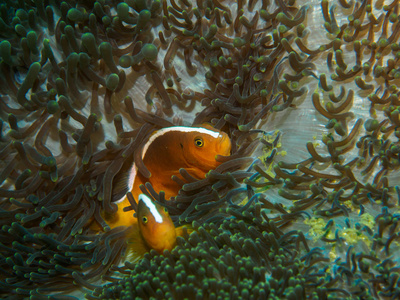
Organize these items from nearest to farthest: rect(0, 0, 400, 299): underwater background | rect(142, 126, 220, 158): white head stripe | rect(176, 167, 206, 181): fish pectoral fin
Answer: rect(0, 0, 400, 299): underwater background, rect(142, 126, 220, 158): white head stripe, rect(176, 167, 206, 181): fish pectoral fin

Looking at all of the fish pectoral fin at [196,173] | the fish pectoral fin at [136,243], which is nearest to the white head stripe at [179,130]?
the fish pectoral fin at [196,173]

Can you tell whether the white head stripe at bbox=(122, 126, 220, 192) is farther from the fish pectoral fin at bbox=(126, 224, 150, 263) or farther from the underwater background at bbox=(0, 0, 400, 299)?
the fish pectoral fin at bbox=(126, 224, 150, 263)

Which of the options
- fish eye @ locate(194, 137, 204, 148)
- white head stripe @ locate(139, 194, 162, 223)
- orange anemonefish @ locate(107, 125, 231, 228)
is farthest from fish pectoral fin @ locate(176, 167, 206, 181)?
white head stripe @ locate(139, 194, 162, 223)

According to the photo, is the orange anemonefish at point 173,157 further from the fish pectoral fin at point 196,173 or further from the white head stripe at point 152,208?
the white head stripe at point 152,208

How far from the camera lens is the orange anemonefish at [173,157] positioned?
170 centimetres

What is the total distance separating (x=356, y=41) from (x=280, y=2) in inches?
17.3

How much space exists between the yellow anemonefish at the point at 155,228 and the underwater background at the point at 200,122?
0.08 meters

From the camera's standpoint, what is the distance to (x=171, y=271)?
132cm

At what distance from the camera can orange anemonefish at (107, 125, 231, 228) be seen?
1698 mm

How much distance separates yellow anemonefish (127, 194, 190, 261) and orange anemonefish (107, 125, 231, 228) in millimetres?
208

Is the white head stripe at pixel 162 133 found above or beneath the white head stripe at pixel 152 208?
above

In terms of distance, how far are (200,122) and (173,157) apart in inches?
9.5

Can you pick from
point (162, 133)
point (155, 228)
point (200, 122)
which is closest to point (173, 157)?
point (162, 133)

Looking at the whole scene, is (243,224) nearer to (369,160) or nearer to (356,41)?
(369,160)
